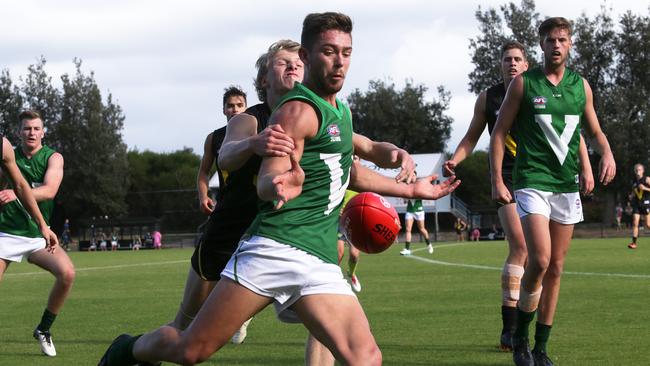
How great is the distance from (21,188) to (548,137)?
14.1 ft

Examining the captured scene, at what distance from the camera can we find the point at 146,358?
513cm

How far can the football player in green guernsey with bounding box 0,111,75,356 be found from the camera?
9.20 meters

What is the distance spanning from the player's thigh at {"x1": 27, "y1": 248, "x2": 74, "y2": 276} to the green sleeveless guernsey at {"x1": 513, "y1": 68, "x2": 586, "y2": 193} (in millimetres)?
4366

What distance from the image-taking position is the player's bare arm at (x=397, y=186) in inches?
198

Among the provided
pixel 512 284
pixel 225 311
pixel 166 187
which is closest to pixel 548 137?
pixel 512 284

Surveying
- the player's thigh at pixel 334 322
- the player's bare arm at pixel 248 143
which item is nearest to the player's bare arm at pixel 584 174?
the player's bare arm at pixel 248 143

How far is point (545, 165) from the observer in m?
7.62

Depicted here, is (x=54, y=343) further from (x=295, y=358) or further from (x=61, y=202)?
(x=61, y=202)

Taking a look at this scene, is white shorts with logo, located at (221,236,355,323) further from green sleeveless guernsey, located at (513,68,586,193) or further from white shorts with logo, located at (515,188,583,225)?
green sleeveless guernsey, located at (513,68,586,193)

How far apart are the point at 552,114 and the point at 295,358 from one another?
2903 millimetres

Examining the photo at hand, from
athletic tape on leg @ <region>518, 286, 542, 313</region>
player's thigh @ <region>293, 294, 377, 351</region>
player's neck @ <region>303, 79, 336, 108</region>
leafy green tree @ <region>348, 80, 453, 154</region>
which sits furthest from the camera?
leafy green tree @ <region>348, 80, 453, 154</region>

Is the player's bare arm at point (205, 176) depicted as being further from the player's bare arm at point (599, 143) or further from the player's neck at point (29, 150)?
the player's bare arm at point (599, 143)

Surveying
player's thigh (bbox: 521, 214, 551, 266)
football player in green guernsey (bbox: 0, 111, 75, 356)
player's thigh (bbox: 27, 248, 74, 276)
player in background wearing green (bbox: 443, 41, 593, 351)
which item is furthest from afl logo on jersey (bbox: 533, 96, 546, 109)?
player's thigh (bbox: 27, 248, 74, 276)

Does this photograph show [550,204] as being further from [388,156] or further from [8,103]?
[8,103]
